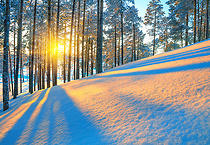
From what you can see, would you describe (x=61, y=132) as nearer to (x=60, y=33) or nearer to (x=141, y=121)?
(x=141, y=121)

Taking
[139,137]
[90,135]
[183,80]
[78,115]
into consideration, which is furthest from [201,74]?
[78,115]

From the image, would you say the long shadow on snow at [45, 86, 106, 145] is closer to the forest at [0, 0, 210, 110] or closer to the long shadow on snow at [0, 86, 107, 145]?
the long shadow on snow at [0, 86, 107, 145]

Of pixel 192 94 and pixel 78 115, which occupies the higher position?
pixel 192 94

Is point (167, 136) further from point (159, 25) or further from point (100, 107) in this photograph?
point (159, 25)

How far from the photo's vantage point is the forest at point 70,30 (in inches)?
383

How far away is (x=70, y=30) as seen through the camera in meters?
14.3

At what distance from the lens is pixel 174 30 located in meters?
Result: 16.6

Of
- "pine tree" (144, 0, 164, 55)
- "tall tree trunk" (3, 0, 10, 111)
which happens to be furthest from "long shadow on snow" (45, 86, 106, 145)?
"pine tree" (144, 0, 164, 55)

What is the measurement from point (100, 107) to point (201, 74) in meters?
2.64

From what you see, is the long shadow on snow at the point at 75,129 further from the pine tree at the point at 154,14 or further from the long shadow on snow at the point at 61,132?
the pine tree at the point at 154,14

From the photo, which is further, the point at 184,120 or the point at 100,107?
the point at 100,107

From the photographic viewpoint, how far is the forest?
973 centimetres

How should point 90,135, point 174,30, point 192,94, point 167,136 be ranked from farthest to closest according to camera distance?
point 174,30, point 192,94, point 90,135, point 167,136

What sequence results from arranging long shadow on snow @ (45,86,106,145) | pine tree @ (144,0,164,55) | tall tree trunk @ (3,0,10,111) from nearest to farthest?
long shadow on snow @ (45,86,106,145) → tall tree trunk @ (3,0,10,111) → pine tree @ (144,0,164,55)
